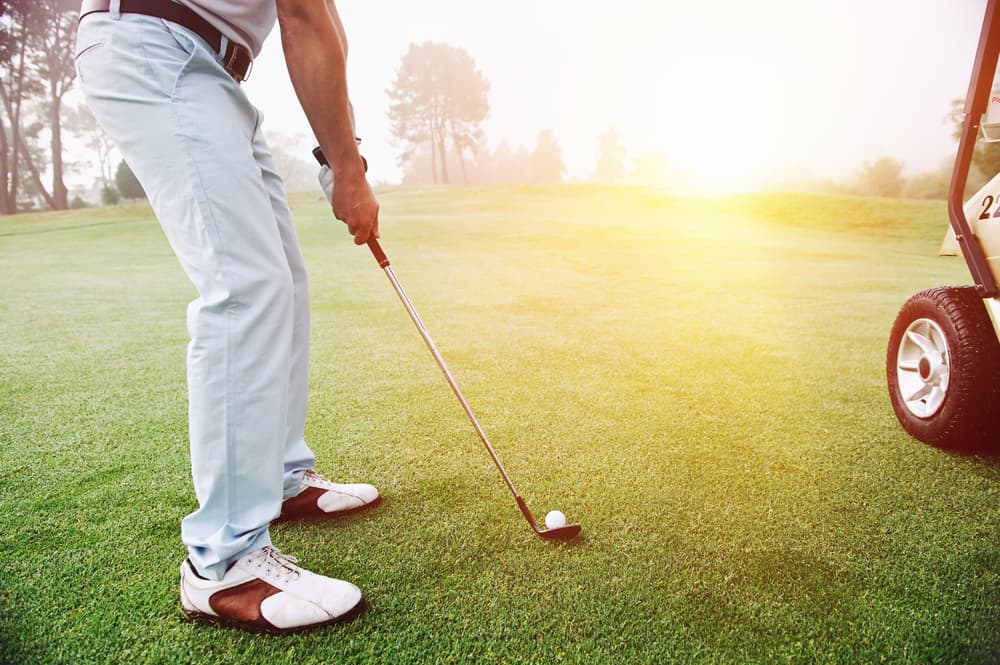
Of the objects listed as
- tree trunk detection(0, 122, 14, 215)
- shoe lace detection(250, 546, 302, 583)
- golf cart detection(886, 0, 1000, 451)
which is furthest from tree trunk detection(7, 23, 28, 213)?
golf cart detection(886, 0, 1000, 451)

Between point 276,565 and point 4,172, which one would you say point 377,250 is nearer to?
point 276,565

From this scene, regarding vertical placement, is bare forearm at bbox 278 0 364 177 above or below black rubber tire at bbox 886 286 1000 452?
above

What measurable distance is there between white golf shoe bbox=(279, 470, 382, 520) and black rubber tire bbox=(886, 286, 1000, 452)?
6.97 feet

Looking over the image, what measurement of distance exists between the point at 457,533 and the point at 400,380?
1.69m

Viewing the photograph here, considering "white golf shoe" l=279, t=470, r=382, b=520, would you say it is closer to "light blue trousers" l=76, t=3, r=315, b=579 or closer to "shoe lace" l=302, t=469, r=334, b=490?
"shoe lace" l=302, t=469, r=334, b=490

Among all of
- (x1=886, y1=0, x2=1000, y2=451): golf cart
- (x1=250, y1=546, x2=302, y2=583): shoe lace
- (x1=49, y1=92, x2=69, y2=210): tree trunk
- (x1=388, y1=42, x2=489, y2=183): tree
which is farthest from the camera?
(x1=388, y1=42, x2=489, y2=183): tree

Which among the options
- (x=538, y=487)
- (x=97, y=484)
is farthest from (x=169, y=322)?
(x=538, y=487)

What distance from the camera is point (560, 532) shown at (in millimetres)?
1772

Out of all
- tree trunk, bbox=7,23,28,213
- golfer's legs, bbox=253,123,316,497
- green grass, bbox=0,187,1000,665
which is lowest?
green grass, bbox=0,187,1000,665

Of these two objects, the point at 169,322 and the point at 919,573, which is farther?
the point at 169,322

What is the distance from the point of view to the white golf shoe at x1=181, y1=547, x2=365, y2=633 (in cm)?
142

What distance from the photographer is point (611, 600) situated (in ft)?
4.99

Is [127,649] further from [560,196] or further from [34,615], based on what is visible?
[560,196]

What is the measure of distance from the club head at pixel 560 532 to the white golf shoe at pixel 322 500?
0.58m
